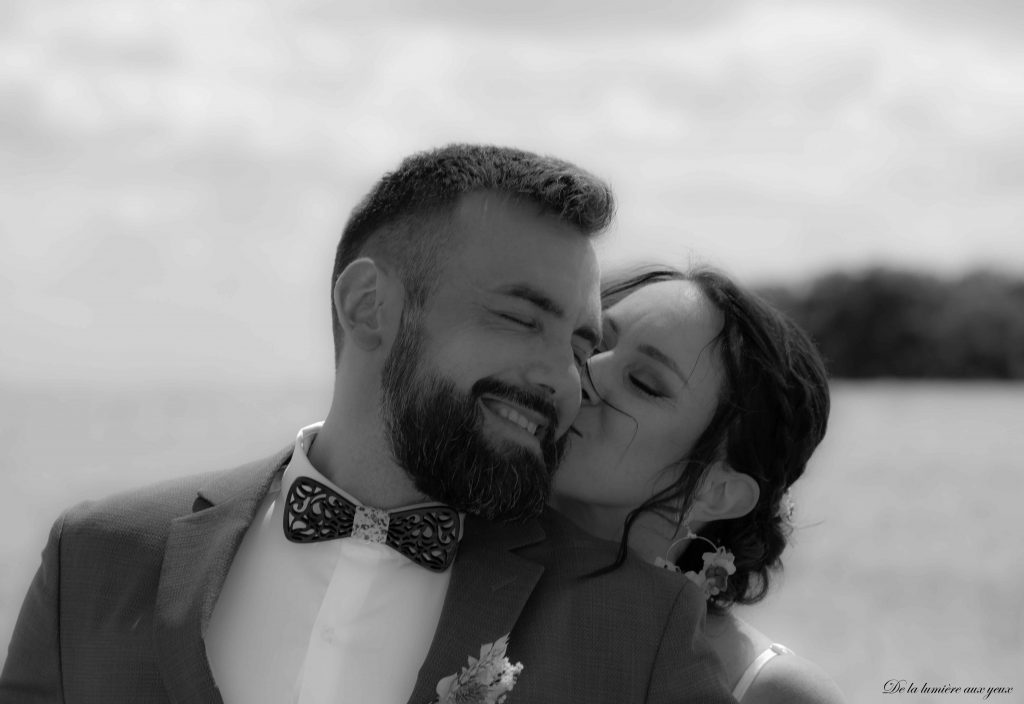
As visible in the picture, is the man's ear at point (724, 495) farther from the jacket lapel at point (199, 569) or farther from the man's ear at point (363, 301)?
the jacket lapel at point (199, 569)

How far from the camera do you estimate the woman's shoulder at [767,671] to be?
3854 mm

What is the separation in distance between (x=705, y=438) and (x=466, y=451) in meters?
1.14

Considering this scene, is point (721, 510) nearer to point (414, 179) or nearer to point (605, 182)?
point (605, 182)

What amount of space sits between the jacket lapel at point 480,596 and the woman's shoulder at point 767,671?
2.87 ft

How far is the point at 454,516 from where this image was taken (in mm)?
3488

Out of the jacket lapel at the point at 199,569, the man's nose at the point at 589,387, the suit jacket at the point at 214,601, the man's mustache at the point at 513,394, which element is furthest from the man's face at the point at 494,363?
the jacket lapel at the point at 199,569

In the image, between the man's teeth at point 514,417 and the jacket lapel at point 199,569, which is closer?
the jacket lapel at point 199,569

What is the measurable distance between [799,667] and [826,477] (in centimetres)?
1353

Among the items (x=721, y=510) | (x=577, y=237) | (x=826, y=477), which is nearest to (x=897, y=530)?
(x=826, y=477)

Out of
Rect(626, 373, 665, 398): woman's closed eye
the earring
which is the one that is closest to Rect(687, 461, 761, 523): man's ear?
the earring

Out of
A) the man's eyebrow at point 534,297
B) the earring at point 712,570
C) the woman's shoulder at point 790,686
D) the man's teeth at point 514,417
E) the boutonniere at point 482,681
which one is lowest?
the woman's shoulder at point 790,686

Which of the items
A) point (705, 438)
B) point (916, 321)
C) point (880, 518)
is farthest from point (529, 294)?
point (916, 321)

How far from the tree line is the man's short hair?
23402 mm

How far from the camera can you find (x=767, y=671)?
392cm
